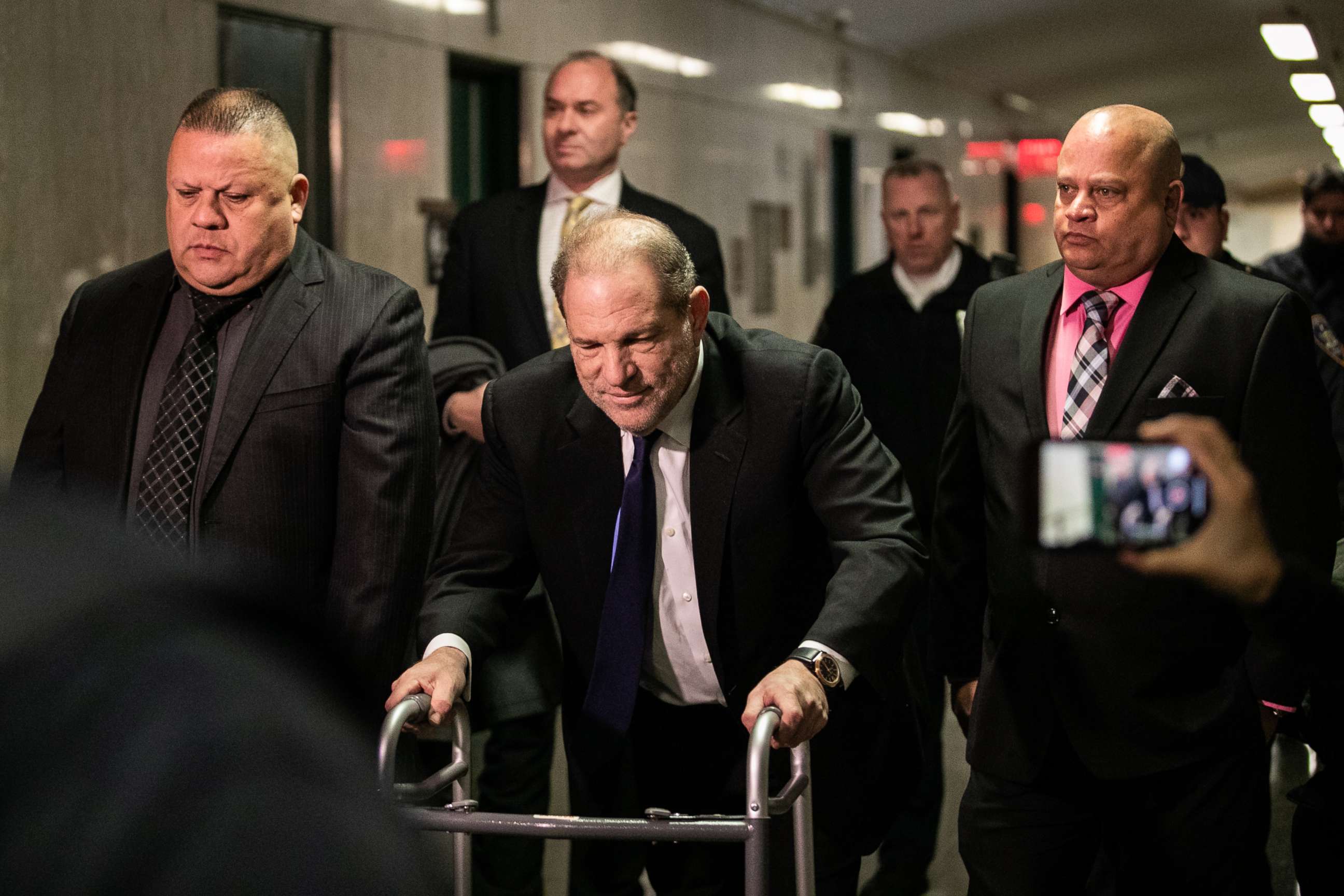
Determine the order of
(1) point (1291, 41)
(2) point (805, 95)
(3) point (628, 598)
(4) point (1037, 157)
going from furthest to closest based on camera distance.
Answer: (4) point (1037, 157) → (1) point (1291, 41) → (2) point (805, 95) → (3) point (628, 598)

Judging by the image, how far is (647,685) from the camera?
9.46ft

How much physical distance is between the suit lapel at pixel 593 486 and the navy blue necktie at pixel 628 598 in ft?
0.09

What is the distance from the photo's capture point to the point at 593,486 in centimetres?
278

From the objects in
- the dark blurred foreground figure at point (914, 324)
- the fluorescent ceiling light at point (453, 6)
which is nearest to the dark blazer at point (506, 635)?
the dark blurred foreground figure at point (914, 324)

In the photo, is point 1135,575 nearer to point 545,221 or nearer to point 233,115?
point 233,115

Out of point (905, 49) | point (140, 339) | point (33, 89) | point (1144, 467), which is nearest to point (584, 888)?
point (140, 339)

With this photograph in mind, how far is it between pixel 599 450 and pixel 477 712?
1.40m

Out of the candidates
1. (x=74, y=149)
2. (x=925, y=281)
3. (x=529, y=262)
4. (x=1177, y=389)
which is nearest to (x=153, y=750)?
(x=1177, y=389)

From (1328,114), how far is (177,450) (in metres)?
17.6

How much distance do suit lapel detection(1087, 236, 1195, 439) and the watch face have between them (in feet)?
1.96

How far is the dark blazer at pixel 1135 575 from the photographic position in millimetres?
2535

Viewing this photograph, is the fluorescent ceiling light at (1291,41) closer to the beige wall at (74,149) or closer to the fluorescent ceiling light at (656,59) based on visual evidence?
the fluorescent ceiling light at (656,59)

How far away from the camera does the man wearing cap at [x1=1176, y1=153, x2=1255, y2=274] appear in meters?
4.12

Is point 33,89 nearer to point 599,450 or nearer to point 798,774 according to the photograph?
point 599,450
